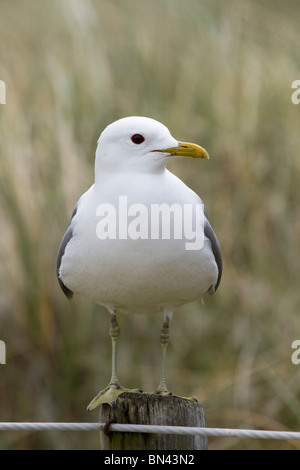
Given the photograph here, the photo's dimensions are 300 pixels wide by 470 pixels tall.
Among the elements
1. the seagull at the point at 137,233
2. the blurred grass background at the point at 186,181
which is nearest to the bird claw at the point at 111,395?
the seagull at the point at 137,233

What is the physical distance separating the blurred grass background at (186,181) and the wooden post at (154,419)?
1.73 meters

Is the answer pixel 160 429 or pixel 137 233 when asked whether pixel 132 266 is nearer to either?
pixel 137 233

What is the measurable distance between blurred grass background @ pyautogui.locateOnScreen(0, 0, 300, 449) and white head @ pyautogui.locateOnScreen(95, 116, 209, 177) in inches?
72.4

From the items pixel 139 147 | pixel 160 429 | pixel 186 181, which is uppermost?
pixel 186 181

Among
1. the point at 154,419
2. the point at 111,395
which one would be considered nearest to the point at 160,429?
the point at 154,419

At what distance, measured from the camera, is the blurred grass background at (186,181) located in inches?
168

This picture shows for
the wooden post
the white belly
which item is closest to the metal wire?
the wooden post

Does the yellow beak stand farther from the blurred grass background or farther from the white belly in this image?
the blurred grass background

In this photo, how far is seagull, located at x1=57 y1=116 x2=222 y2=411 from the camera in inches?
96.3

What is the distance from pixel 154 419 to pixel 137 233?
22.1 inches

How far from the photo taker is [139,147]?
8.46 feet

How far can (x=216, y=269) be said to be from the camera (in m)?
2.72

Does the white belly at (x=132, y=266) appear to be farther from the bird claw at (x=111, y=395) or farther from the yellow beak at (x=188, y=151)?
the bird claw at (x=111, y=395)
